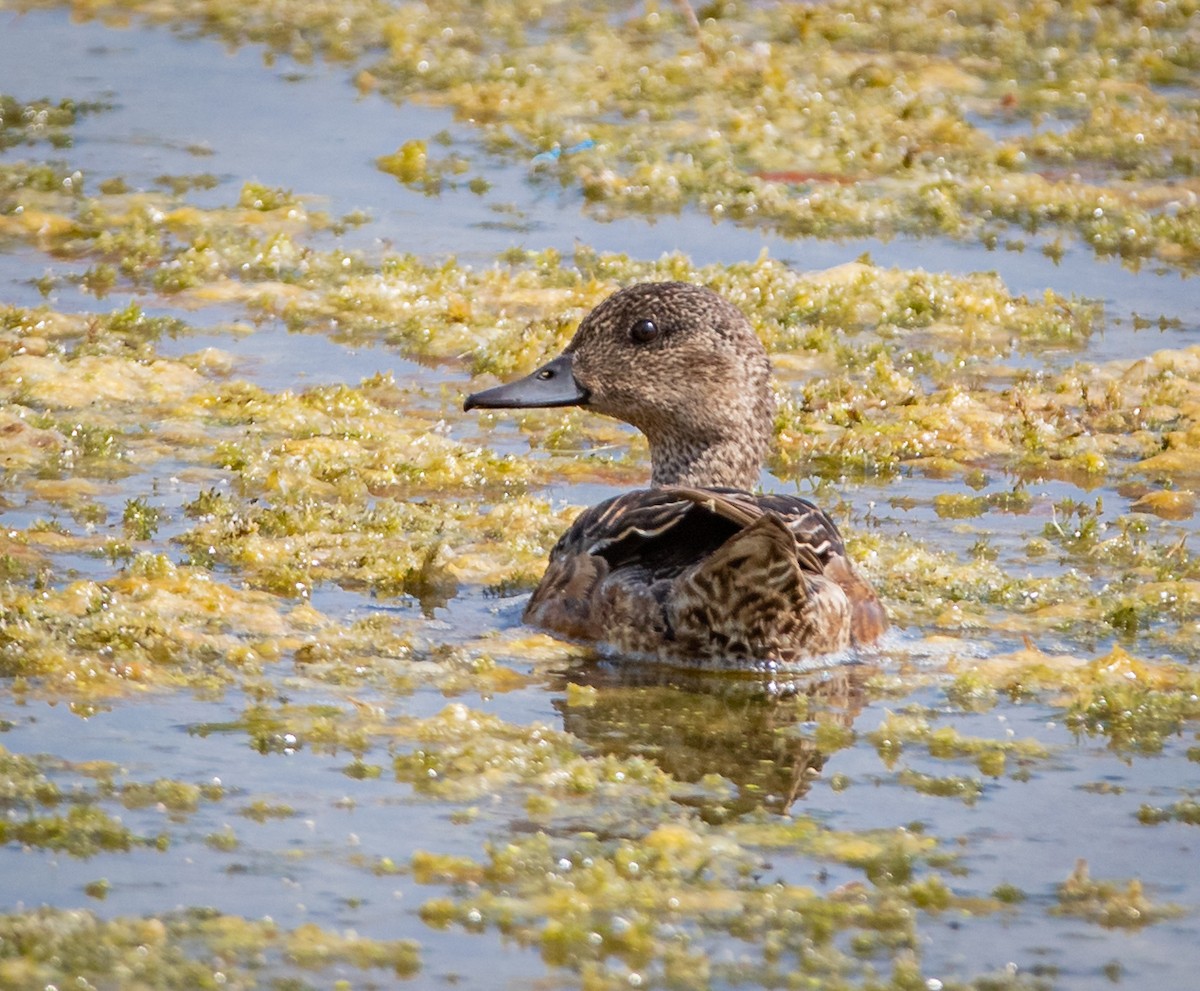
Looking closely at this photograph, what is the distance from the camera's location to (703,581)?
611 centimetres

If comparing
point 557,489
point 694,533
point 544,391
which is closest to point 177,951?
point 694,533

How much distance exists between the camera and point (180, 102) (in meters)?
13.6

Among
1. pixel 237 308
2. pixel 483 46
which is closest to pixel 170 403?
pixel 237 308

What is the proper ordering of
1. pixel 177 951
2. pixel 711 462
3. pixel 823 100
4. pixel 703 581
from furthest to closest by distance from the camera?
pixel 823 100
pixel 711 462
pixel 703 581
pixel 177 951

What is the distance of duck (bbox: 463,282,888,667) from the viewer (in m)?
6.12

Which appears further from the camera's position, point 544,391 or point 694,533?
point 544,391

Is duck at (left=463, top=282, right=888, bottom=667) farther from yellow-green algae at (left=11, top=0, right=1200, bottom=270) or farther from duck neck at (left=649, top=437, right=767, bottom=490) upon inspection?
yellow-green algae at (left=11, top=0, right=1200, bottom=270)

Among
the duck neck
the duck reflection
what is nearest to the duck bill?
the duck neck

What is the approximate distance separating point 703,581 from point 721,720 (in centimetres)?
42

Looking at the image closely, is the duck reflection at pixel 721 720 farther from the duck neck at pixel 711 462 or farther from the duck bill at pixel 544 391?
the duck bill at pixel 544 391

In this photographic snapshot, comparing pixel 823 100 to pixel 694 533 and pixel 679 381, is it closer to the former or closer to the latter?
pixel 679 381

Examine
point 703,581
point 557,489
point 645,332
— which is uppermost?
point 645,332

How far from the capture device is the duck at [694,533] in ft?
20.1

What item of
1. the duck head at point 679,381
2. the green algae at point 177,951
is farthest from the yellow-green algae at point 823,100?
the green algae at point 177,951
